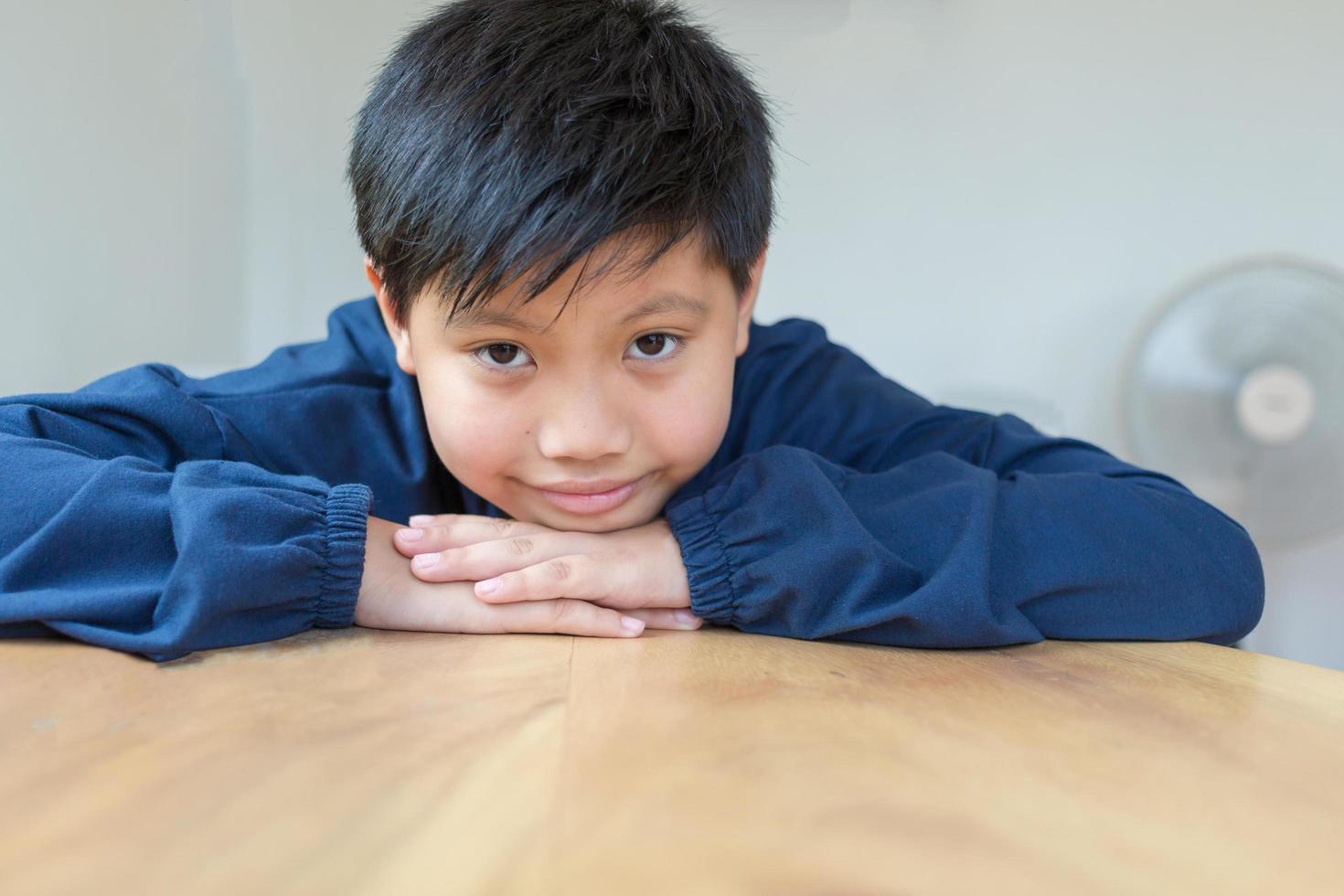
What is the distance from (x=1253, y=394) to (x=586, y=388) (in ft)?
4.15

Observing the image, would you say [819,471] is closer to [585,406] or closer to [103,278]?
[585,406]

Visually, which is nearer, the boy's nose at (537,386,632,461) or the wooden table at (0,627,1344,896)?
the wooden table at (0,627,1344,896)

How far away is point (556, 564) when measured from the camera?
34.9 inches

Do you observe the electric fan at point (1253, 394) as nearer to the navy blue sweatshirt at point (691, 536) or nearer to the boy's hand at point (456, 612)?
the navy blue sweatshirt at point (691, 536)

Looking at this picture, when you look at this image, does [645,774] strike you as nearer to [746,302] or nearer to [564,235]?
[564,235]

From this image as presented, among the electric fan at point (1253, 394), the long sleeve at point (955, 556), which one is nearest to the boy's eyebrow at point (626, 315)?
the long sleeve at point (955, 556)

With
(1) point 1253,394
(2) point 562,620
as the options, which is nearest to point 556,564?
(2) point 562,620

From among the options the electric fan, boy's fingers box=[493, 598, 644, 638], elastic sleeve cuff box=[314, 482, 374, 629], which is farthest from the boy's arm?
the electric fan

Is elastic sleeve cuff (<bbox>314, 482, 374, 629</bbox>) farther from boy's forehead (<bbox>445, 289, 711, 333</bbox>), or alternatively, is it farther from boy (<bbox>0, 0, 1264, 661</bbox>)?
boy's forehead (<bbox>445, 289, 711, 333</bbox>)

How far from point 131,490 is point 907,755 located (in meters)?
0.59

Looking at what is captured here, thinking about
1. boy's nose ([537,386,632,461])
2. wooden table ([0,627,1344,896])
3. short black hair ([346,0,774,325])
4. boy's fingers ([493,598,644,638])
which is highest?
short black hair ([346,0,774,325])

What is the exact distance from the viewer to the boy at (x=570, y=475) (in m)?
0.83

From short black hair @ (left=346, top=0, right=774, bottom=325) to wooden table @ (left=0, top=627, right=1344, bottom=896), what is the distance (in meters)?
0.31

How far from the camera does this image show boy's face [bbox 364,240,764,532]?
91 cm
